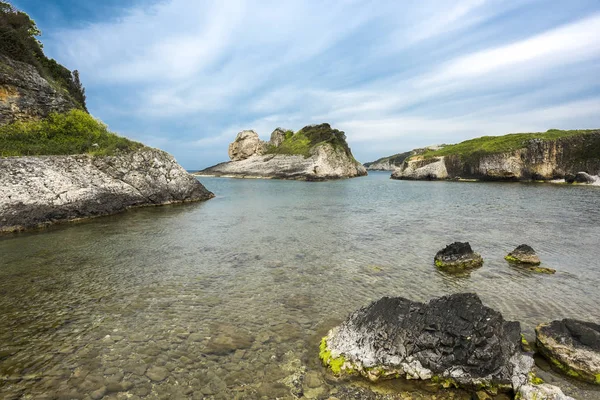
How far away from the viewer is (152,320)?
292 inches

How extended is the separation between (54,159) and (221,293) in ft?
71.5

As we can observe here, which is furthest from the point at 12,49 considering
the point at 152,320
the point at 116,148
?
the point at 152,320

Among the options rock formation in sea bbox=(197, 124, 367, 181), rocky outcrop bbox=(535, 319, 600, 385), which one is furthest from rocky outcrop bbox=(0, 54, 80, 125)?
rock formation in sea bbox=(197, 124, 367, 181)

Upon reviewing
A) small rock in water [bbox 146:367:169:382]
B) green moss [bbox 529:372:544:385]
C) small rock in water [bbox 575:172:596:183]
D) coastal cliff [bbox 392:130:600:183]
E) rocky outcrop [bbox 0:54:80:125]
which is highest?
rocky outcrop [bbox 0:54:80:125]

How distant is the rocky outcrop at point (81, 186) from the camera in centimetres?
1817

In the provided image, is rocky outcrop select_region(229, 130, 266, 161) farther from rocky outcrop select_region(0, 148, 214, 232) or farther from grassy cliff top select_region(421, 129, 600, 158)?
rocky outcrop select_region(0, 148, 214, 232)

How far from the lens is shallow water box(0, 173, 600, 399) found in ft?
17.8

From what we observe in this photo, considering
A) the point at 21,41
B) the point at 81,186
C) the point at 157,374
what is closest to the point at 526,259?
the point at 157,374

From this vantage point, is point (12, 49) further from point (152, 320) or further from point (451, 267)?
point (451, 267)

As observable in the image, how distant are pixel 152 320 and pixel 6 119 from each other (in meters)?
28.1

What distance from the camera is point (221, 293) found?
915 centimetres

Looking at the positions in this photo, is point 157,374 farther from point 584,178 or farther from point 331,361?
point 584,178

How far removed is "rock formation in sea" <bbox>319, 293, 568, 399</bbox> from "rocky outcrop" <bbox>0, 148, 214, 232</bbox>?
2273cm

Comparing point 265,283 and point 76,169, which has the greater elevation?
point 76,169
